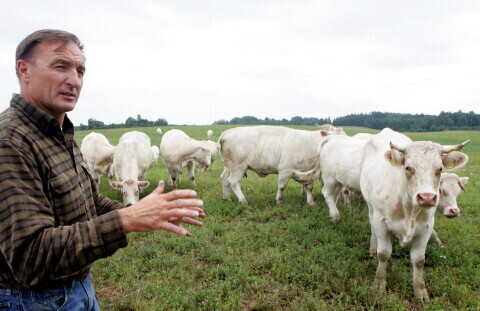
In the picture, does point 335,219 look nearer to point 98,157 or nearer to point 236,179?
point 236,179

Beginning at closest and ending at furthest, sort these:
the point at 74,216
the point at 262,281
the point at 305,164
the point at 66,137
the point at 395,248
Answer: the point at 74,216 < the point at 66,137 < the point at 262,281 < the point at 395,248 < the point at 305,164

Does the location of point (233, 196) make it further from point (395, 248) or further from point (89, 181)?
point (89, 181)

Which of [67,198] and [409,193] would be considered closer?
[67,198]

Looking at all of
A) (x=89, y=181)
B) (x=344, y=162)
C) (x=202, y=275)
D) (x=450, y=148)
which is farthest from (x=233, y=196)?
(x=89, y=181)

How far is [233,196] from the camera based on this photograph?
34.8ft

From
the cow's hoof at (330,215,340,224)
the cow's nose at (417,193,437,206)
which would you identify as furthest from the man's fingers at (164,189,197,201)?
the cow's hoof at (330,215,340,224)

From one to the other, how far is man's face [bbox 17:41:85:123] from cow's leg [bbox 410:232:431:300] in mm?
4726

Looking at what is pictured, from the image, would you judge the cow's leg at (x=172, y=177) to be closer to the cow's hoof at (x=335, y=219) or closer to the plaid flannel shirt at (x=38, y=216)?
the cow's hoof at (x=335, y=219)

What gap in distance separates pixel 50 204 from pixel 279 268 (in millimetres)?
4303

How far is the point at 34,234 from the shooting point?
1.42 m

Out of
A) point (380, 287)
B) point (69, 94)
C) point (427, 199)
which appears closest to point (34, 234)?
point (69, 94)

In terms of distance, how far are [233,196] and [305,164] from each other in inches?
103

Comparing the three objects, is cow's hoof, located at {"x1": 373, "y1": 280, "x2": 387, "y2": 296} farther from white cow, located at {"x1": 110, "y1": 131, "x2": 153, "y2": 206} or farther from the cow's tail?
white cow, located at {"x1": 110, "y1": 131, "x2": 153, "y2": 206}

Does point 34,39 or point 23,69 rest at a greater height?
point 34,39
